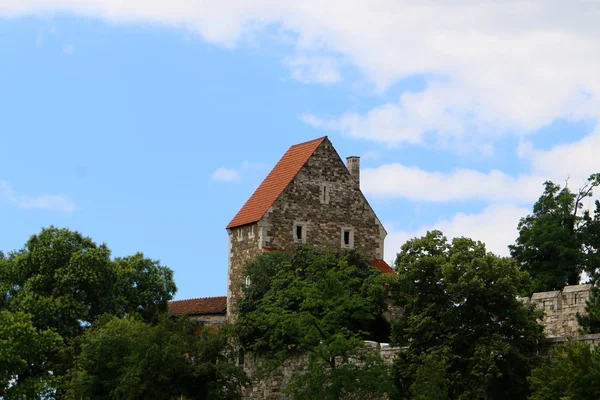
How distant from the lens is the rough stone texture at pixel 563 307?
4341 centimetres

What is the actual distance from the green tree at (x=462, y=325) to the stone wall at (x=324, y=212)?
17663 millimetres

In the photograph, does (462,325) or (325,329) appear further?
(325,329)

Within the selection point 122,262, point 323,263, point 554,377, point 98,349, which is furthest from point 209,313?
point 554,377

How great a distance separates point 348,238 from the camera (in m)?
61.6

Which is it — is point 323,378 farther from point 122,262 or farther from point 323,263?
point 122,262

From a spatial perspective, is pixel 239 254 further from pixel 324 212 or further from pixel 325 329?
pixel 325 329

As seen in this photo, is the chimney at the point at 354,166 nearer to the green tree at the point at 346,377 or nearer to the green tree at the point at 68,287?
the green tree at the point at 68,287

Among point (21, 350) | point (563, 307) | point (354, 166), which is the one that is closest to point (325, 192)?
point (354, 166)

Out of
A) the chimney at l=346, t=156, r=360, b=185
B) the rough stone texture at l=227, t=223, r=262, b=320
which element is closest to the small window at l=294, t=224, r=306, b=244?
the rough stone texture at l=227, t=223, r=262, b=320

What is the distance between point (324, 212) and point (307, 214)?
3.14 feet

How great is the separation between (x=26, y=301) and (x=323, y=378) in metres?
20.9

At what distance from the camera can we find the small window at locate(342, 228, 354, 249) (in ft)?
201

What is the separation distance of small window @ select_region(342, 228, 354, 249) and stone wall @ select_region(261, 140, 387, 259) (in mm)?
102

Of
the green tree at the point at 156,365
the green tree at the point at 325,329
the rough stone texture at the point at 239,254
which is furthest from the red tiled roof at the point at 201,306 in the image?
the green tree at the point at 156,365
